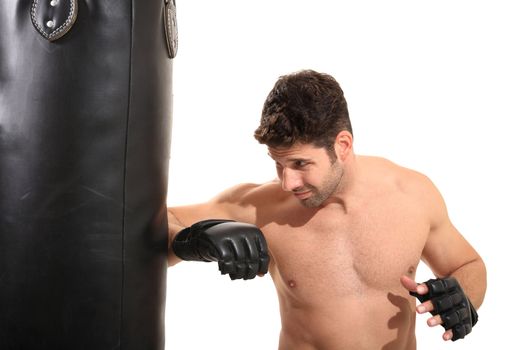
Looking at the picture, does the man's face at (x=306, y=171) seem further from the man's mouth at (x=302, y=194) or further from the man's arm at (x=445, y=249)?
the man's arm at (x=445, y=249)

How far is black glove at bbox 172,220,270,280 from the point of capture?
1.49m

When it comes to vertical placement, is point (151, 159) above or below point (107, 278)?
above

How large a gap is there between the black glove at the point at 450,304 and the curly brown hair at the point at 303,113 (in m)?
0.45

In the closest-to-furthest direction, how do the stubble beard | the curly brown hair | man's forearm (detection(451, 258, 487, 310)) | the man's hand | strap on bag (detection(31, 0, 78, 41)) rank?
strap on bag (detection(31, 0, 78, 41))
the man's hand
the curly brown hair
the stubble beard
man's forearm (detection(451, 258, 487, 310))

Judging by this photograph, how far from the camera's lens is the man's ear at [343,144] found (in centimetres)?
188

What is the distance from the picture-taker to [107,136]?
1.42 m

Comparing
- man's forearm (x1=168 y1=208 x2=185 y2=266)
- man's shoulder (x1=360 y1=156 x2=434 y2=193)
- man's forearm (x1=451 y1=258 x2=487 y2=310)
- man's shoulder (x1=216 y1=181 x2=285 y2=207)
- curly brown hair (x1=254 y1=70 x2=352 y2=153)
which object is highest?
curly brown hair (x1=254 y1=70 x2=352 y2=153)

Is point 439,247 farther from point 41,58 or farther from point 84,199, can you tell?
point 41,58

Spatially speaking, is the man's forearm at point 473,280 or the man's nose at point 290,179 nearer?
the man's nose at point 290,179

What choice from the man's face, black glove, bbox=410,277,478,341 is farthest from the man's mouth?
black glove, bbox=410,277,478,341

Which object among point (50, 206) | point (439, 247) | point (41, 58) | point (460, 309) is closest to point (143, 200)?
point (50, 206)

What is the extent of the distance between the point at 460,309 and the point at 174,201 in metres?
1.50

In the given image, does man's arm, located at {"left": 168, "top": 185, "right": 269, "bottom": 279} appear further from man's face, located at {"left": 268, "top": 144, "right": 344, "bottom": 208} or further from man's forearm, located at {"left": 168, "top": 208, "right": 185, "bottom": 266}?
man's face, located at {"left": 268, "top": 144, "right": 344, "bottom": 208}

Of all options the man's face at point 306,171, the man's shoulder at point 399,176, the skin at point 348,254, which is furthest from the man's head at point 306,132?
the man's shoulder at point 399,176
